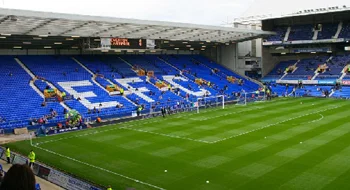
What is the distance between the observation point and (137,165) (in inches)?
862

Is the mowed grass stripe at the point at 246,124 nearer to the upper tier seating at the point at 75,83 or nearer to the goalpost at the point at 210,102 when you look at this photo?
the goalpost at the point at 210,102

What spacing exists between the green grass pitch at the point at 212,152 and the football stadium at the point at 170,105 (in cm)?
10

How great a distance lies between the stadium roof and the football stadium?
0.14 meters

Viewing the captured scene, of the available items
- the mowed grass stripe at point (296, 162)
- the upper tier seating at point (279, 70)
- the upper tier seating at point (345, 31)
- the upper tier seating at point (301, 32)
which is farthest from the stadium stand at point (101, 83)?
the mowed grass stripe at point (296, 162)

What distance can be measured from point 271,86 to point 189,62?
612 inches

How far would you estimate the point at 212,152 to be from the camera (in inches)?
965

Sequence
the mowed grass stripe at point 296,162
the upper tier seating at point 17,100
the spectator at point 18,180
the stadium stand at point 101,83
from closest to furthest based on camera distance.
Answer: the spectator at point 18,180 < the mowed grass stripe at point 296,162 < the upper tier seating at point 17,100 < the stadium stand at point 101,83

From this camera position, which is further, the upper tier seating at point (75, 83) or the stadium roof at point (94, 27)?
the upper tier seating at point (75, 83)

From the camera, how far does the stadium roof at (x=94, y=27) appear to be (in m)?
32.8

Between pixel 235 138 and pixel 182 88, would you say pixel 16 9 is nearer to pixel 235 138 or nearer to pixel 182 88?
pixel 235 138

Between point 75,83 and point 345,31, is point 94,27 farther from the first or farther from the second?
point 345,31

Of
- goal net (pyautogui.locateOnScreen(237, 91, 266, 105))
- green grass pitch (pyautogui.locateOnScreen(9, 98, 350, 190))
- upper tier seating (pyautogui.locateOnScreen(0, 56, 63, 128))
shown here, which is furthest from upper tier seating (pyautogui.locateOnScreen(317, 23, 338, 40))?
upper tier seating (pyautogui.locateOnScreen(0, 56, 63, 128))

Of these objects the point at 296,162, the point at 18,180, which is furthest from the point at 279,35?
the point at 18,180

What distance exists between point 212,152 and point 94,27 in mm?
21865
